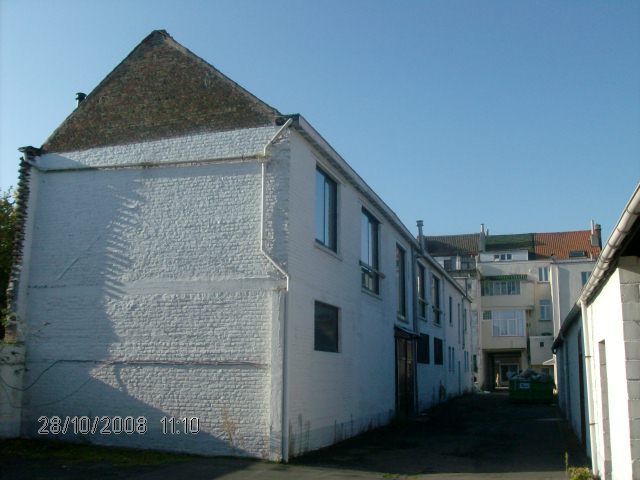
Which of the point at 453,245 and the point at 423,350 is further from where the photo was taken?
the point at 453,245

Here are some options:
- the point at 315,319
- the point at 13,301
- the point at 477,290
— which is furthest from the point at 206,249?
the point at 477,290

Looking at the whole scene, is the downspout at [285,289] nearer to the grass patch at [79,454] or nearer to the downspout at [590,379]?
the grass patch at [79,454]

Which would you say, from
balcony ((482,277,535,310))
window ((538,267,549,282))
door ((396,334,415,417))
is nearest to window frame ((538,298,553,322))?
balcony ((482,277,535,310))

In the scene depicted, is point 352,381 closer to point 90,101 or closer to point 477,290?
point 90,101

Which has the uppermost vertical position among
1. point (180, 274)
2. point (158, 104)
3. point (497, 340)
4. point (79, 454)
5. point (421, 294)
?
point (158, 104)

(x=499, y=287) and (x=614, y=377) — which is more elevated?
(x=499, y=287)

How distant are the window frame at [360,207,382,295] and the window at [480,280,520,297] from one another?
135 ft

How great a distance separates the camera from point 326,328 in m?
15.1

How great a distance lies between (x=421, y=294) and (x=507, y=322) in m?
33.3

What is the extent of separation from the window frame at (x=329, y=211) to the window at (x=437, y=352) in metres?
15.4

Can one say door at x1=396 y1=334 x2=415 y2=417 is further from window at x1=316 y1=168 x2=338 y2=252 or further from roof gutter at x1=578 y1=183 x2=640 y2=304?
roof gutter at x1=578 y1=183 x2=640 y2=304

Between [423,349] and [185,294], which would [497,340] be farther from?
[185,294]

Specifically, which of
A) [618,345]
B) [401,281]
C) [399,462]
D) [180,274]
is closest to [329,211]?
[180,274]

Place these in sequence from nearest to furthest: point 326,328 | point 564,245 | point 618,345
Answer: point 618,345 → point 326,328 → point 564,245
